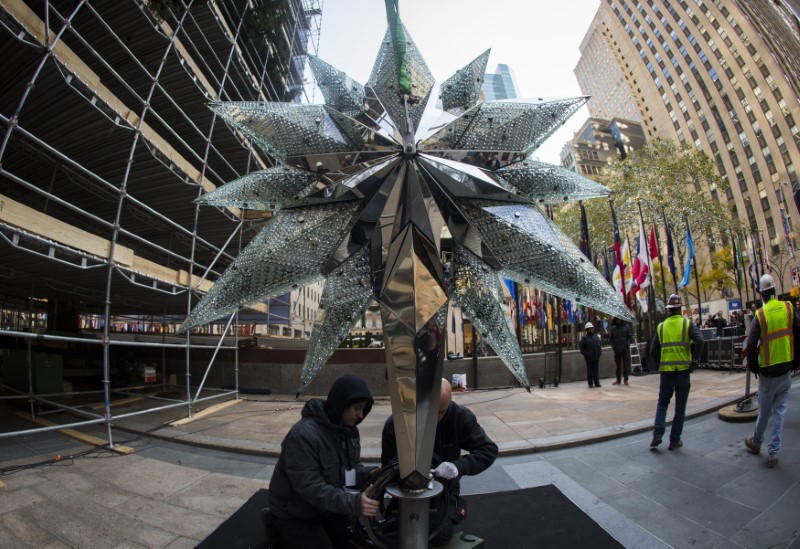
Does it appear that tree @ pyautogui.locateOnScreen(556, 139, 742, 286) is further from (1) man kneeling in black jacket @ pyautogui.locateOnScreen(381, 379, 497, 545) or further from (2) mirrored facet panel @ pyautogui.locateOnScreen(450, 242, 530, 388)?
(2) mirrored facet panel @ pyautogui.locateOnScreen(450, 242, 530, 388)

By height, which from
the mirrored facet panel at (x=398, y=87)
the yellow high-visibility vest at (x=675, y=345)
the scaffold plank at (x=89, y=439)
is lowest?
the scaffold plank at (x=89, y=439)

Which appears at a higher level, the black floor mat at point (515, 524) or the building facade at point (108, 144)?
the building facade at point (108, 144)

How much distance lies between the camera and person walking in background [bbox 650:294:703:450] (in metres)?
4.72

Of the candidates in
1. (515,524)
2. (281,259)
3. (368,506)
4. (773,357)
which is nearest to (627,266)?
(773,357)

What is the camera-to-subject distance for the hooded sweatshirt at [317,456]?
2.28m

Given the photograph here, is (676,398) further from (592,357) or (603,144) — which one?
(603,144)

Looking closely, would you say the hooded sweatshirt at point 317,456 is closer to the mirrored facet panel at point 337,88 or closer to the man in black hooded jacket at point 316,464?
the man in black hooded jacket at point 316,464

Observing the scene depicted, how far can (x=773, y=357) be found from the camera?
4133 millimetres

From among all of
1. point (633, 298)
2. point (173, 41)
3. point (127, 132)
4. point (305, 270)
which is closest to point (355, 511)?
point (305, 270)

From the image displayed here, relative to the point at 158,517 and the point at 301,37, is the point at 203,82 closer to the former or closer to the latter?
the point at 158,517

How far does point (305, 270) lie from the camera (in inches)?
75.1

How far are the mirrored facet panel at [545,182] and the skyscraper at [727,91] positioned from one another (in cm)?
4433

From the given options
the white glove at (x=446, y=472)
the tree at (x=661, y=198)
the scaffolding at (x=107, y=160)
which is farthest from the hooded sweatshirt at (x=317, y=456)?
the tree at (x=661, y=198)

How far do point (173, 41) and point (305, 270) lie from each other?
24.4 feet
